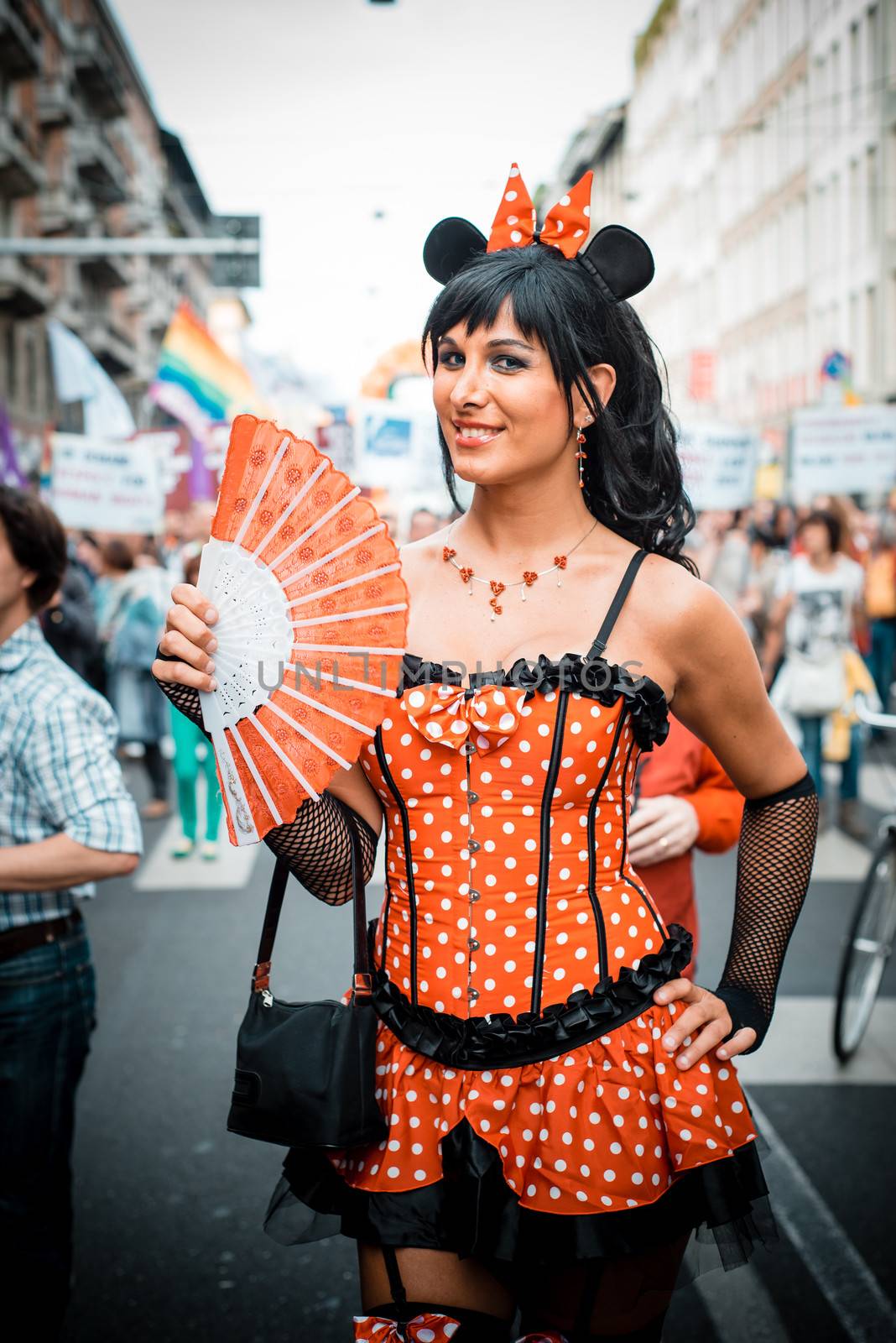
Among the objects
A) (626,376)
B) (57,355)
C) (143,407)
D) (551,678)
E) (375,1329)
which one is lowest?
(375,1329)

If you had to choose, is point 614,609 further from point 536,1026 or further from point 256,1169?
point 256,1169

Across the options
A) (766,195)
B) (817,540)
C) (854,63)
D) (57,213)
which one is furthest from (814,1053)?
(766,195)

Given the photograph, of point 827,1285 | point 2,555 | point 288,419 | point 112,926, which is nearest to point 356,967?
point 2,555

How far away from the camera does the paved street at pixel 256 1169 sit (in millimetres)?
3262

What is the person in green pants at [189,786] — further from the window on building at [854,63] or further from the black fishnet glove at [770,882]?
the window on building at [854,63]

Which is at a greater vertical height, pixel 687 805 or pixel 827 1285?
pixel 687 805

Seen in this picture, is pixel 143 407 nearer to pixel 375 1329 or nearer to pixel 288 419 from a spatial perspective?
pixel 288 419

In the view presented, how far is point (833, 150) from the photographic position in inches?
1235

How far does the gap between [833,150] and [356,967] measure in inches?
1326

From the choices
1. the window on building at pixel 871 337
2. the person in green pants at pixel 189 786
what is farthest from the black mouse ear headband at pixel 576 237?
the window on building at pixel 871 337

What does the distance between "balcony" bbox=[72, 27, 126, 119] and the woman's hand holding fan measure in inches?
1612

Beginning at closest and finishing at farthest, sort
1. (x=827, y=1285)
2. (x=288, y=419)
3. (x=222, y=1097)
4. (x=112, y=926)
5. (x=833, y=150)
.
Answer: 1. (x=827, y=1285)
2. (x=222, y=1097)
3. (x=112, y=926)
4. (x=288, y=419)
5. (x=833, y=150)

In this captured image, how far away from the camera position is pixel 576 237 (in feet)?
6.65

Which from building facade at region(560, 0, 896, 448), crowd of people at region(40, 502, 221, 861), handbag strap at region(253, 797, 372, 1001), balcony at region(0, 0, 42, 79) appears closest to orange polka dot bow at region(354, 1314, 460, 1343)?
handbag strap at region(253, 797, 372, 1001)
